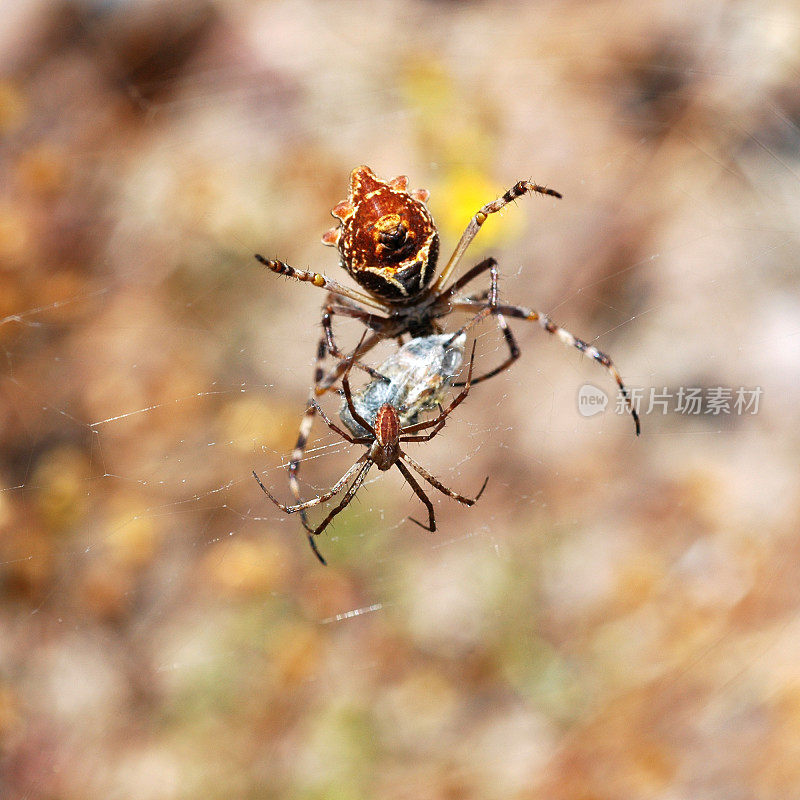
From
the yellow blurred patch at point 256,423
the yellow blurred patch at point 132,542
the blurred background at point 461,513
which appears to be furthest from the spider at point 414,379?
the yellow blurred patch at point 132,542

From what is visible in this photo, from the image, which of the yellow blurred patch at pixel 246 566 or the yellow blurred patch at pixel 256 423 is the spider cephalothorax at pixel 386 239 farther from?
the yellow blurred patch at pixel 246 566

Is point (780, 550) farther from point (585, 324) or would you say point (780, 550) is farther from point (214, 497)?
point (214, 497)

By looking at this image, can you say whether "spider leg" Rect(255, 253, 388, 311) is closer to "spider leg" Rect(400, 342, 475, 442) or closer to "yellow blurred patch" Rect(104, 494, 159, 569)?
"spider leg" Rect(400, 342, 475, 442)

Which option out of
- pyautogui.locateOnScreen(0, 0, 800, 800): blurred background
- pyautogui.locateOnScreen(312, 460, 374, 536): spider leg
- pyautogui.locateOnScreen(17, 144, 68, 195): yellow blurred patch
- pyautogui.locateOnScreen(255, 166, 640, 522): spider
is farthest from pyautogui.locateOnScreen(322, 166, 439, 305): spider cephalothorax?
pyautogui.locateOnScreen(17, 144, 68, 195): yellow blurred patch

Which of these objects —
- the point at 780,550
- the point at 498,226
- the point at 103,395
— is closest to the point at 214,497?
the point at 103,395

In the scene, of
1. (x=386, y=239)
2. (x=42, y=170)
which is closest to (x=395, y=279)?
(x=386, y=239)

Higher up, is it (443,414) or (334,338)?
(334,338)

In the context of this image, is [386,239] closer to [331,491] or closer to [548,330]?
[548,330]
